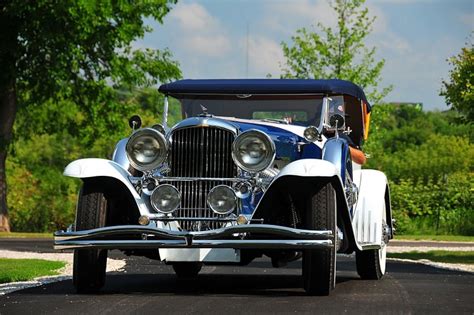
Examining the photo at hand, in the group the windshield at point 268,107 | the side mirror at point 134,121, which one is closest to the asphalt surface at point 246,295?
the side mirror at point 134,121

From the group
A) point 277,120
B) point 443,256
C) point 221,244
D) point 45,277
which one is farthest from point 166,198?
point 443,256

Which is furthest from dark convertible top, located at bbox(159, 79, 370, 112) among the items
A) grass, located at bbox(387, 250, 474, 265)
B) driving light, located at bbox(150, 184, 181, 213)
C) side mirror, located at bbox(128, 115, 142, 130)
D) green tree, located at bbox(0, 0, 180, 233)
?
green tree, located at bbox(0, 0, 180, 233)

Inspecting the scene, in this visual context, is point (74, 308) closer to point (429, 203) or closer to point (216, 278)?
point (216, 278)

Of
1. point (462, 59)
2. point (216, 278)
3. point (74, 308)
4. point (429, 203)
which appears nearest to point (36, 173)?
point (429, 203)

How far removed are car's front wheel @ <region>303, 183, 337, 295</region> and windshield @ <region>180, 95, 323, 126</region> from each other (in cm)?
224

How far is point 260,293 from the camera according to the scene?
1180 cm

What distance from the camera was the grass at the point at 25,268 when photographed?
49.0 ft

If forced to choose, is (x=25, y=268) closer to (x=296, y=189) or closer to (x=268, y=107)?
(x=268, y=107)

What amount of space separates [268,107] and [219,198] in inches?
89.4

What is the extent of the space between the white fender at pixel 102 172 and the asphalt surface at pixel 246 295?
0.89 m

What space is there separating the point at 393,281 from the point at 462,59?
13.0m

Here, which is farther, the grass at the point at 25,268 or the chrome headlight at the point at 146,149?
the grass at the point at 25,268

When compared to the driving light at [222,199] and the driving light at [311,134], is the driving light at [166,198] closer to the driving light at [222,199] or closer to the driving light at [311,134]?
the driving light at [222,199]

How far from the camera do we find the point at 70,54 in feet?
115
